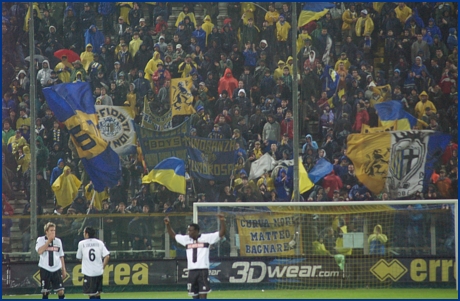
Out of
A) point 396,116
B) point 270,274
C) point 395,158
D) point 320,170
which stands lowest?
point 270,274

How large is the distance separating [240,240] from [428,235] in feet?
13.8

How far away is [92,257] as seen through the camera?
14297 mm

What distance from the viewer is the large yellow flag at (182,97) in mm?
24078

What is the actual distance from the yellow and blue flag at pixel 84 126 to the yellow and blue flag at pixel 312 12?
6.64 m

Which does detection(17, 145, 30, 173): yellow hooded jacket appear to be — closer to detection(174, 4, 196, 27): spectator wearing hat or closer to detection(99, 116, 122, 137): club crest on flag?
detection(99, 116, 122, 137): club crest on flag

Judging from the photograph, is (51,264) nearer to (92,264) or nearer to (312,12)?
(92,264)

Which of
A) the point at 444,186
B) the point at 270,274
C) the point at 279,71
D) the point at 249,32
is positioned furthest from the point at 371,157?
the point at 270,274

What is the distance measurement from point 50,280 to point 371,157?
1107cm

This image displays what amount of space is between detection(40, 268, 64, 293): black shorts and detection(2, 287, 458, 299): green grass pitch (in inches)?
115

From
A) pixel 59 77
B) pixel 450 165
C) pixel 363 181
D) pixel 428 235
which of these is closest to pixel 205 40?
pixel 59 77

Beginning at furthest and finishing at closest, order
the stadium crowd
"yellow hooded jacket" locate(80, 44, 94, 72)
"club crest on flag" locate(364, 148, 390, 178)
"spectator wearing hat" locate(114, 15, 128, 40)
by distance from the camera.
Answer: "spectator wearing hat" locate(114, 15, 128, 40)
"yellow hooded jacket" locate(80, 44, 94, 72)
"club crest on flag" locate(364, 148, 390, 178)
the stadium crowd

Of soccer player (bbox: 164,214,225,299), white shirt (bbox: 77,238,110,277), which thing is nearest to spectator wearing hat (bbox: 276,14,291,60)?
white shirt (bbox: 77,238,110,277)

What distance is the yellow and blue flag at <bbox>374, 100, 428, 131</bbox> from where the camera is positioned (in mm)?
23922

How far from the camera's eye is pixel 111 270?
18938 millimetres
